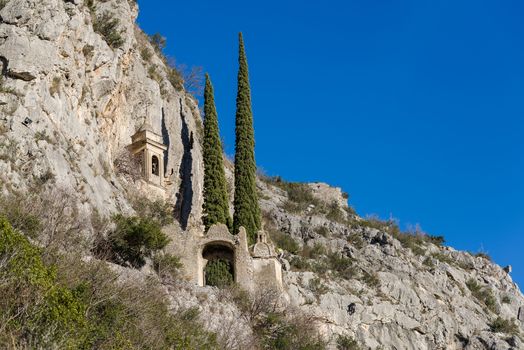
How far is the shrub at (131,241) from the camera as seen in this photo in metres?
31.1

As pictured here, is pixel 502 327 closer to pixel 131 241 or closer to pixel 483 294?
pixel 483 294

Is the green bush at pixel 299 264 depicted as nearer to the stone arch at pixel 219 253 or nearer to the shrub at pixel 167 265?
the stone arch at pixel 219 253

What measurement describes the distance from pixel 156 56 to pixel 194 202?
40.3 feet

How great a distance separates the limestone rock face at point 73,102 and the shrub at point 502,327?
67.4ft

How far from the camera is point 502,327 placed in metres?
49.7

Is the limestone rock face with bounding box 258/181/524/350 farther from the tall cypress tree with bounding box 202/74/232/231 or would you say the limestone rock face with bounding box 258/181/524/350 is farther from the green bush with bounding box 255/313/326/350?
the tall cypress tree with bounding box 202/74/232/231

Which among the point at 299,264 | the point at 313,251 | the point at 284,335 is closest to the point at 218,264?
the point at 284,335

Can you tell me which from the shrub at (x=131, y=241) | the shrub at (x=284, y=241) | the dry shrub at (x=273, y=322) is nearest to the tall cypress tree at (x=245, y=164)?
the dry shrub at (x=273, y=322)

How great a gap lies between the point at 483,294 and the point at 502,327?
3.89 metres

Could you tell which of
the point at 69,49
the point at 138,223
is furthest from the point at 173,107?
the point at 138,223

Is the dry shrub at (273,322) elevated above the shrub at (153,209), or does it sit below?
below

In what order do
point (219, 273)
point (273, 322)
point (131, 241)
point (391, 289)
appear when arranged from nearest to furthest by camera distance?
point (131, 241)
point (273, 322)
point (219, 273)
point (391, 289)

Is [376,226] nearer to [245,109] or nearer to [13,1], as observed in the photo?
[245,109]

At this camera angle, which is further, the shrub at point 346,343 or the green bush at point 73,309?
the shrub at point 346,343
